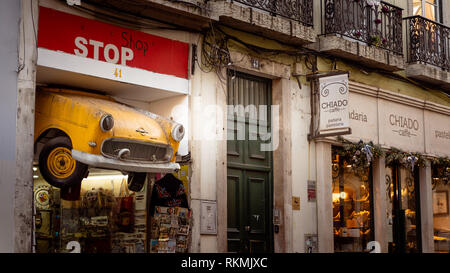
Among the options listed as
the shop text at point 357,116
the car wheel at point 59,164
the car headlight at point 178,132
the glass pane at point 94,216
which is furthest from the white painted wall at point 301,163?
the car wheel at point 59,164

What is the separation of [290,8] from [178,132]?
3472 mm

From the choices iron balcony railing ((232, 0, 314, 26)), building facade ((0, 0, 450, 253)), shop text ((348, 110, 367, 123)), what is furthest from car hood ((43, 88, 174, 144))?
shop text ((348, 110, 367, 123))

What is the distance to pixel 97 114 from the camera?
9.79 meters

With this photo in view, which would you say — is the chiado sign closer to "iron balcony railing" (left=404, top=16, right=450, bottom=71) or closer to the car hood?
the car hood

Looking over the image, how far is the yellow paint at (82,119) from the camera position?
32.0 ft

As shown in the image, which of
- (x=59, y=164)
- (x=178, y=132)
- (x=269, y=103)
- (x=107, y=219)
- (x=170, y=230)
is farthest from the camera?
(x=269, y=103)

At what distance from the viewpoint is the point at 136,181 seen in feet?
36.3

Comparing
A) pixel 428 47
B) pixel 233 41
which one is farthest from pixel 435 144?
pixel 233 41

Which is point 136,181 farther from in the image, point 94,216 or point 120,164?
point 120,164

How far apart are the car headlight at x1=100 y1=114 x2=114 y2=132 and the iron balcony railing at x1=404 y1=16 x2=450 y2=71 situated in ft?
26.6

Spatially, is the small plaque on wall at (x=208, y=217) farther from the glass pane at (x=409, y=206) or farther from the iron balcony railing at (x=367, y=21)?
the glass pane at (x=409, y=206)

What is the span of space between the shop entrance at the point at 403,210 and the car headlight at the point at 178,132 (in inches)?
230

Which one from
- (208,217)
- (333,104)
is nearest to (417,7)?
(333,104)

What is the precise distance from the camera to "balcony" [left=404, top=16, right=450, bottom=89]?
15617 mm
